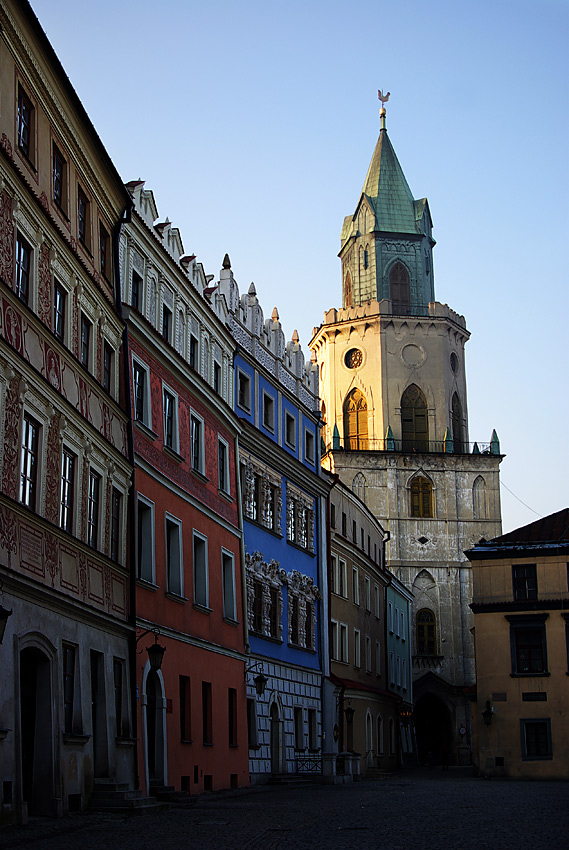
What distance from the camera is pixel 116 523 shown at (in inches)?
990

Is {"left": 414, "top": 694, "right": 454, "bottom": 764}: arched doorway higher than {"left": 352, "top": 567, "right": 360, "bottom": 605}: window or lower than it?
lower

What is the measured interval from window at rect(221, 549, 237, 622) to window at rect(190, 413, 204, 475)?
9.83 feet

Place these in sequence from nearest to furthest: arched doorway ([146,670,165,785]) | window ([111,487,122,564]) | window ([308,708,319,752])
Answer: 1. window ([111,487,122,564])
2. arched doorway ([146,670,165,785])
3. window ([308,708,319,752])

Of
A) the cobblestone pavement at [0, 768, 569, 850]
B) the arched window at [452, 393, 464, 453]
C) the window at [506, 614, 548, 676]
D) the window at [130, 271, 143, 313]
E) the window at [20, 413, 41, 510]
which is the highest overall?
the arched window at [452, 393, 464, 453]

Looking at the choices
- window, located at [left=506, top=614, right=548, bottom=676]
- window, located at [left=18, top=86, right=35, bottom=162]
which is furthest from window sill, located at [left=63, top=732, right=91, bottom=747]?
window, located at [left=506, top=614, right=548, bottom=676]

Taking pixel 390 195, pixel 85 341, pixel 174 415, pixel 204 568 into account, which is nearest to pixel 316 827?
pixel 85 341

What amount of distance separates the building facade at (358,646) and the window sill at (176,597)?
15.2 metres

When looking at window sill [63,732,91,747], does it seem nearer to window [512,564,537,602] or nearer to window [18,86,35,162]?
window [18,86,35,162]

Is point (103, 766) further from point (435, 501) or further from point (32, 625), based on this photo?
point (435, 501)

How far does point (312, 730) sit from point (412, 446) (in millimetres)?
Result: 42392

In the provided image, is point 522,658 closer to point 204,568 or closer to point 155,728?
point 204,568

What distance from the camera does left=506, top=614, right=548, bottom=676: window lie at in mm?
48156

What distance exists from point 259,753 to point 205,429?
33.4 feet

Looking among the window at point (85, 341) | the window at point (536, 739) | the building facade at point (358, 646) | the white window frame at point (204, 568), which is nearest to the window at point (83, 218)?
the window at point (85, 341)
